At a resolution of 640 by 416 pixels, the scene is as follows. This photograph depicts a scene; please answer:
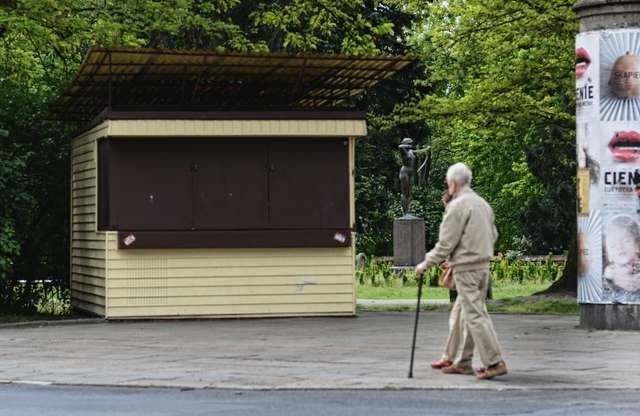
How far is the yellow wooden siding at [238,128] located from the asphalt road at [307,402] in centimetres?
873

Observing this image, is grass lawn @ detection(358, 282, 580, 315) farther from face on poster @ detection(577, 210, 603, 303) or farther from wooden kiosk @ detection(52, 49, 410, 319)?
face on poster @ detection(577, 210, 603, 303)

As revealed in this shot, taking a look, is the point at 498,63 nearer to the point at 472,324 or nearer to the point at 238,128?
the point at 238,128

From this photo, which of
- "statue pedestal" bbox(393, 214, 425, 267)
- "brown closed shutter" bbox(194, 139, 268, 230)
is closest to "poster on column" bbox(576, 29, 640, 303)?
"brown closed shutter" bbox(194, 139, 268, 230)

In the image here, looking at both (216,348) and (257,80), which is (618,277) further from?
(257,80)

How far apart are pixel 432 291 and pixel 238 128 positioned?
41.7 ft

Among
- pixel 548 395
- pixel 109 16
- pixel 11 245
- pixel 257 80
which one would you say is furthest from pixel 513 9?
pixel 548 395

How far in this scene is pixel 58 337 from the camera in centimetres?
1762

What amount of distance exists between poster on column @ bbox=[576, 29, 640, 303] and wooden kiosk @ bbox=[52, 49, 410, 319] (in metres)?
3.42

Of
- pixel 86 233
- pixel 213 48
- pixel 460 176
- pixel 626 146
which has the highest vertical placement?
pixel 213 48

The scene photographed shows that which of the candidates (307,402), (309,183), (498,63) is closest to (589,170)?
(309,183)

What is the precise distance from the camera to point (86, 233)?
2272 cm

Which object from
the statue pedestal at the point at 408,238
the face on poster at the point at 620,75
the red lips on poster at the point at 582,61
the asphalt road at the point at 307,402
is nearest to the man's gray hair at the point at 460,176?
the asphalt road at the point at 307,402

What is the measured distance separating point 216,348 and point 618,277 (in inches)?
205

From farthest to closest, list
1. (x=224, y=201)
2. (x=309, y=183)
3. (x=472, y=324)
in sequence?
(x=309, y=183), (x=224, y=201), (x=472, y=324)
